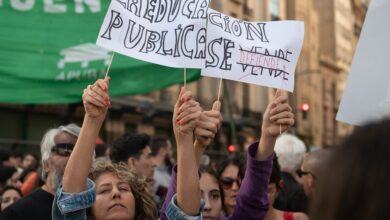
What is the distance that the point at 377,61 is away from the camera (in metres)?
2.97

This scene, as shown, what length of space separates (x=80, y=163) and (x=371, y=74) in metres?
1.55

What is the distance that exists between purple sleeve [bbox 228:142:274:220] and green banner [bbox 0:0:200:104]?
123 inches

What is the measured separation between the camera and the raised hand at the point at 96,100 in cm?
246

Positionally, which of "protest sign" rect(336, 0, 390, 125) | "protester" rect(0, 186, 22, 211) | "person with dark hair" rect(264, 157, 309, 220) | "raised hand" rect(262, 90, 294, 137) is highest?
"protest sign" rect(336, 0, 390, 125)

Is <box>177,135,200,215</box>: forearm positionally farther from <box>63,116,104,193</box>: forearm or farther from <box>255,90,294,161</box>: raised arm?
<box>255,90,294,161</box>: raised arm

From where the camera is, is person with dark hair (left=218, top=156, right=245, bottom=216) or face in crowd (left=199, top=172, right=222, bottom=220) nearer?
face in crowd (left=199, top=172, right=222, bottom=220)

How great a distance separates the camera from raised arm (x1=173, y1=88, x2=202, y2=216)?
231 centimetres

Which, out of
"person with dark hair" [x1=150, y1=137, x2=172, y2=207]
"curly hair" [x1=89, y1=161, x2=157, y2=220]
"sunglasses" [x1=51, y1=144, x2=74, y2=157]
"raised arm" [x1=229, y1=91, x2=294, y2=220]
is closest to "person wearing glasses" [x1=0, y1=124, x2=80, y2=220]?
"sunglasses" [x1=51, y1=144, x2=74, y2=157]

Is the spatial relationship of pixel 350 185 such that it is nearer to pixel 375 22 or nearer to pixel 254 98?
pixel 375 22

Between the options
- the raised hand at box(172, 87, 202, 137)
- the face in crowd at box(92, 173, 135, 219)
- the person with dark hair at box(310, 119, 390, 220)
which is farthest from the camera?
the face in crowd at box(92, 173, 135, 219)

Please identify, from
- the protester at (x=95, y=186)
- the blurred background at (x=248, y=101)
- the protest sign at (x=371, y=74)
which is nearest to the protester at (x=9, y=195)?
the blurred background at (x=248, y=101)

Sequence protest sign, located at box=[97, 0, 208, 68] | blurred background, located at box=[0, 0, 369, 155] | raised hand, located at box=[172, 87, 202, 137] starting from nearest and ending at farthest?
raised hand, located at box=[172, 87, 202, 137] < protest sign, located at box=[97, 0, 208, 68] < blurred background, located at box=[0, 0, 369, 155]

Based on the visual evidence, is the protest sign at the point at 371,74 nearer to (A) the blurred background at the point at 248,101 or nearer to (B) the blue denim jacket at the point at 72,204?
(A) the blurred background at the point at 248,101

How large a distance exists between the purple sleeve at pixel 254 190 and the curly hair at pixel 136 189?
1.39ft
